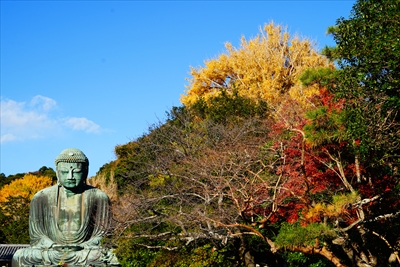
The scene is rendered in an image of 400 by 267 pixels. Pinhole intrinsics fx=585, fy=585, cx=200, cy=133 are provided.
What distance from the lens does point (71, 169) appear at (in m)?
14.7

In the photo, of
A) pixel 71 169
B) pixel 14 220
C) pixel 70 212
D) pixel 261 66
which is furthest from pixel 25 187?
pixel 71 169

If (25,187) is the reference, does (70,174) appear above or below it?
below

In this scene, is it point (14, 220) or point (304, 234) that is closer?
point (304, 234)

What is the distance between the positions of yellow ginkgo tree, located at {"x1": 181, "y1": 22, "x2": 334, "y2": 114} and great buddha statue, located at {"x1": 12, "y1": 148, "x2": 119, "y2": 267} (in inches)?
639

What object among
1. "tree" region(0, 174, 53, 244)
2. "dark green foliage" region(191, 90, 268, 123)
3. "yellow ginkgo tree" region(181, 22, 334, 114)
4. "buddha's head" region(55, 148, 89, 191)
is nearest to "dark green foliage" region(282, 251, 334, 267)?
"dark green foliage" region(191, 90, 268, 123)

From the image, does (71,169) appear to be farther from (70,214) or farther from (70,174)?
(70,214)

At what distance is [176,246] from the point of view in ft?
58.7

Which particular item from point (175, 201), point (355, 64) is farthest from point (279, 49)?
point (355, 64)

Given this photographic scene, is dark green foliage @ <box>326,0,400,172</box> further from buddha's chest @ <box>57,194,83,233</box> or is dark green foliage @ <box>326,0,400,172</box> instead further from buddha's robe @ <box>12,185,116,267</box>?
buddha's chest @ <box>57,194,83,233</box>

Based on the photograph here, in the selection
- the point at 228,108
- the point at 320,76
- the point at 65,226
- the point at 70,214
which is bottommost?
the point at 65,226

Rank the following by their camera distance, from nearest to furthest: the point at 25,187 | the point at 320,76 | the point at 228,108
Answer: the point at 320,76
the point at 228,108
the point at 25,187

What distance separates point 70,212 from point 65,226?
37 centimetres

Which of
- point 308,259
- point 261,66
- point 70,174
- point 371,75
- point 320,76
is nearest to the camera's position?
point 371,75

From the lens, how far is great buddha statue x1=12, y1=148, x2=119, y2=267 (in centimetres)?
1443
